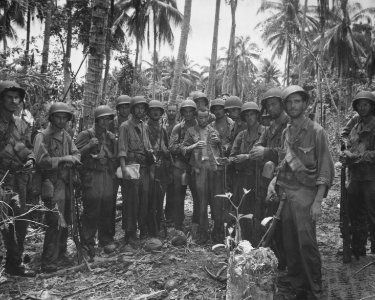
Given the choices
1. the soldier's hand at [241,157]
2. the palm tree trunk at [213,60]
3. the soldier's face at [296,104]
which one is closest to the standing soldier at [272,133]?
the soldier's hand at [241,157]

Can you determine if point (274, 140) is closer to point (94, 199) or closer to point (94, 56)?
point (94, 199)

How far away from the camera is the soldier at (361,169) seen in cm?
538

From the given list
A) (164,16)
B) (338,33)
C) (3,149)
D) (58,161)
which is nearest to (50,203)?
(58,161)

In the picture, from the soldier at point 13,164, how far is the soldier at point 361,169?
15.0 feet

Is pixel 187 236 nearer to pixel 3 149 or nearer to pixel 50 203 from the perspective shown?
pixel 50 203

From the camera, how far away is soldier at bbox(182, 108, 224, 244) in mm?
6406

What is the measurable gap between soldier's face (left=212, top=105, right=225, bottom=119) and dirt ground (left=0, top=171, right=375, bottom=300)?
7.73 feet

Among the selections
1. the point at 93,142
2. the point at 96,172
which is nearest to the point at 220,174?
the point at 96,172

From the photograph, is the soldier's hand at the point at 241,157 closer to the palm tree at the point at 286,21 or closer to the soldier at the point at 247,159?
the soldier at the point at 247,159

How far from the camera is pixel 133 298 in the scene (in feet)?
14.5

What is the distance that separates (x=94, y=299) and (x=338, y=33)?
34.9 meters

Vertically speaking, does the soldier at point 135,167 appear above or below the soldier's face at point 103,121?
below

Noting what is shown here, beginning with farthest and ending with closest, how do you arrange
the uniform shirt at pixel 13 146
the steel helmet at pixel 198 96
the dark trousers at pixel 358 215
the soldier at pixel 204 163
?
the steel helmet at pixel 198 96
the soldier at pixel 204 163
the dark trousers at pixel 358 215
the uniform shirt at pixel 13 146

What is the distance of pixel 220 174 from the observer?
655cm
